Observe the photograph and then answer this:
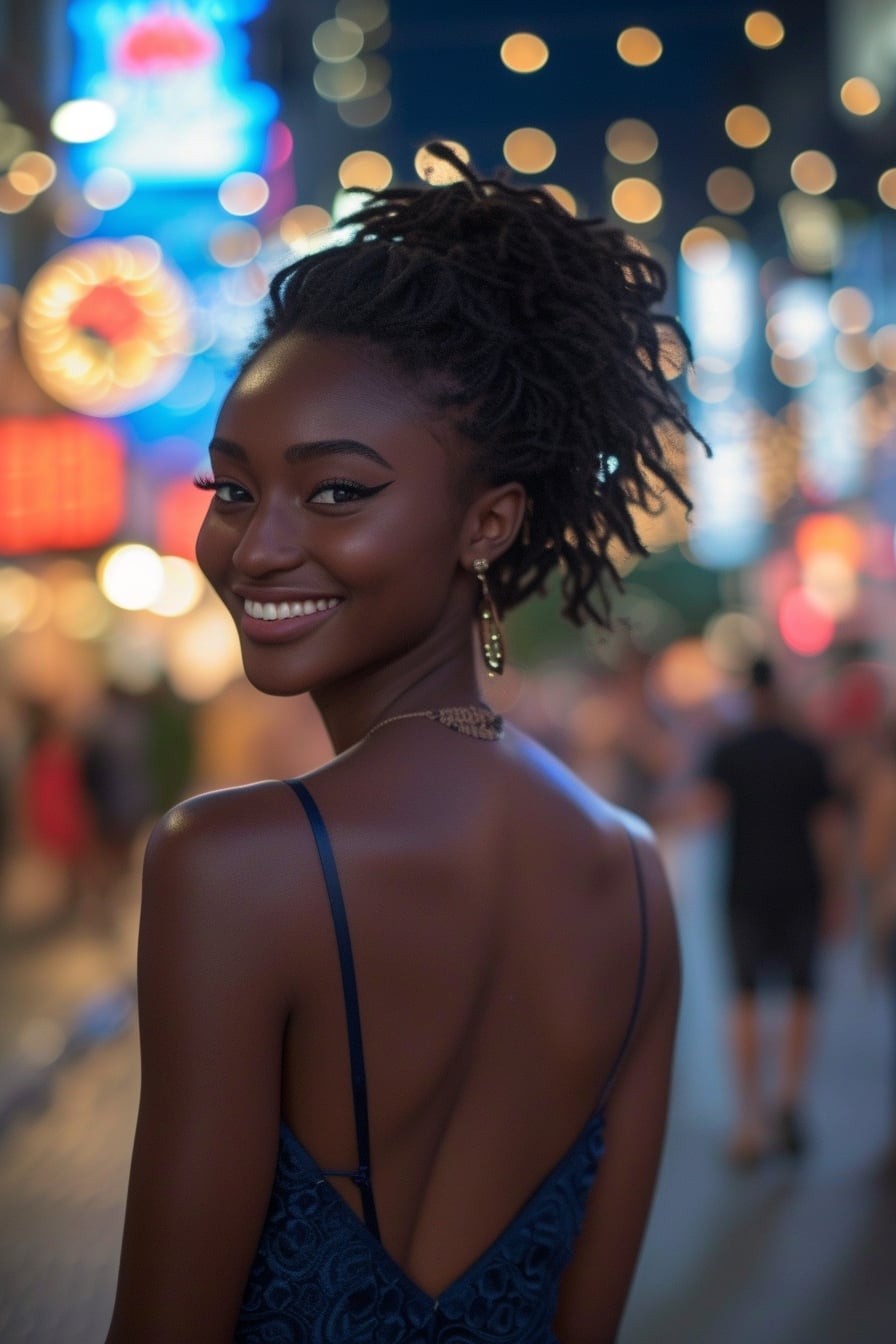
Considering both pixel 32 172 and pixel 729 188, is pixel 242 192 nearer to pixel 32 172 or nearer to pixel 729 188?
pixel 32 172

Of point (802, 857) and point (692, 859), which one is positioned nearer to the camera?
point (802, 857)

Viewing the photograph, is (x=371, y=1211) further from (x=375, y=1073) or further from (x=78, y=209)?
(x=78, y=209)

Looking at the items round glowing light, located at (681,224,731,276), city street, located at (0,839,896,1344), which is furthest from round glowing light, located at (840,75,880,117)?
city street, located at (0,839,896,1344)

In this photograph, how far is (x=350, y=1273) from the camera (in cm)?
154

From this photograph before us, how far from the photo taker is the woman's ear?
171 centimetres

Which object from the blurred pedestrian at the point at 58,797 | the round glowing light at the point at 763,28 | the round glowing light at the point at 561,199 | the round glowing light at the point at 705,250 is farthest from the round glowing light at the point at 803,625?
the round glowing light at the point at 561,199

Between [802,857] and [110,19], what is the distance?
5562mm

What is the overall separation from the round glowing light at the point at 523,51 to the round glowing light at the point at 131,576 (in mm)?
6614

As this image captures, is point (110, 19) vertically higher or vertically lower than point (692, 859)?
higher

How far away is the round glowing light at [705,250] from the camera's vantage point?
21734 millimetres

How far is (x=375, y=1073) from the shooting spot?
1488 mm

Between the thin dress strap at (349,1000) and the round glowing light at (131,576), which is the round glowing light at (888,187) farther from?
the thin dress strap at (349,1000)

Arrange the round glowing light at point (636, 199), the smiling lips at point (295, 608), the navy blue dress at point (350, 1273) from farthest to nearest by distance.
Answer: the round glowing light at point (636, 199), the smiling lips at point (295, 608), the navy blue dress at point (350, 1273)

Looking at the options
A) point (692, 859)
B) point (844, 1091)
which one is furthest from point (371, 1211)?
point (692, 859)
